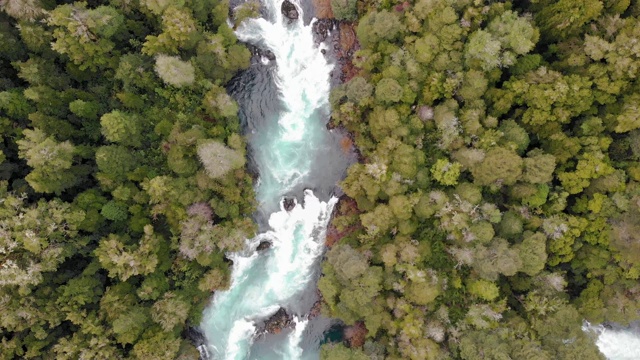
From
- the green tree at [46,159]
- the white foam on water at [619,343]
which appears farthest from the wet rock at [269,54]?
the white foam on water at [619,343]

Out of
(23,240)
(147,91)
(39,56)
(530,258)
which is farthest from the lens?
(147,91)

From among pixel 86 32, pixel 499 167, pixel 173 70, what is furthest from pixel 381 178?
pixel 86 32

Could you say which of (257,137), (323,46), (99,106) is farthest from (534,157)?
(99,106)

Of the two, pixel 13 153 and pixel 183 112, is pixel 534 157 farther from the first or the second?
pixel 13 153

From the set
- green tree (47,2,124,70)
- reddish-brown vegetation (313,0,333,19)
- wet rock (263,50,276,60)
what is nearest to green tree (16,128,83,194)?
Result: green tree (47,2,124,70)

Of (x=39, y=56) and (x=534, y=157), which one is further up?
(x=39, y=56)

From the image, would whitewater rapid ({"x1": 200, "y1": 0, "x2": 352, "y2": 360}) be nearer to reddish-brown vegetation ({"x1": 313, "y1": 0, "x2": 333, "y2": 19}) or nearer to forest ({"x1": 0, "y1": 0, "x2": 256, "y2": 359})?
reddish-brown vegetation ({"x1": 313, "y1": 0, "x2": 333, "y2": 19})
